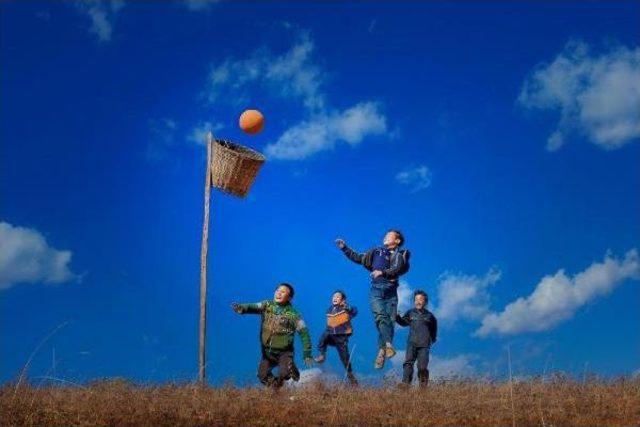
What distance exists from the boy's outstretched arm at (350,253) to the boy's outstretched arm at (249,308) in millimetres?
2384

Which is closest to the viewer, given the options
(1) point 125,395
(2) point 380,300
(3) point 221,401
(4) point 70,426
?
(4) point 70,426

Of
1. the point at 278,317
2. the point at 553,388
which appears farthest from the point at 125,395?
the point at 553,388

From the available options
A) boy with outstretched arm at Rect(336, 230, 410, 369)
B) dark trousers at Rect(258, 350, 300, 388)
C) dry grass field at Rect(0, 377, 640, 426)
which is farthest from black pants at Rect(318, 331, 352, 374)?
dark trousers at Rect(258, 350, 300, 388)

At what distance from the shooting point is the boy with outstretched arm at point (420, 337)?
12.1 metres

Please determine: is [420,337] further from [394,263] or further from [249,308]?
[249,308]

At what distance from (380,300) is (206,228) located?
359 centimetres

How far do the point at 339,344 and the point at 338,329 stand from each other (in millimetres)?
288

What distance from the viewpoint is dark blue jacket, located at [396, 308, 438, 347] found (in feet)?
39.8

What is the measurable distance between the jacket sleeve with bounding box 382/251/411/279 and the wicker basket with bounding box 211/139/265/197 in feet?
10.3

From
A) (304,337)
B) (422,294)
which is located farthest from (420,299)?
(304,337)

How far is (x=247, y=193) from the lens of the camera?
42.7 ft

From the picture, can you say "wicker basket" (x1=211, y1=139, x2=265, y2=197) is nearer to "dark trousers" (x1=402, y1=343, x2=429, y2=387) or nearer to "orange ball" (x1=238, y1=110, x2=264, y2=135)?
"orange ball" (x1=238, y1=110, x2=264, y2=135)

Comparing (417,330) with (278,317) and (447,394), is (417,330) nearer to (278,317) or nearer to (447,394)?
(447,394)

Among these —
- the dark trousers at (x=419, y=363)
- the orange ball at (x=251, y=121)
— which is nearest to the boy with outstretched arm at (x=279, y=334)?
the dark trousers at (x=419, y=363)
